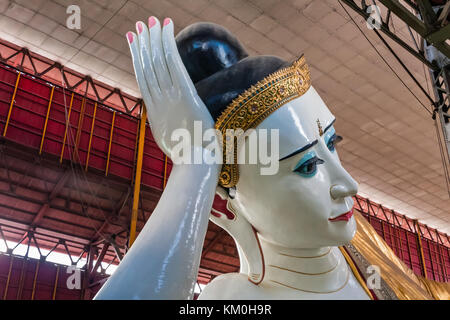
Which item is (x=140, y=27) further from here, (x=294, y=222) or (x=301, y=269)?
(x=301, y=269)

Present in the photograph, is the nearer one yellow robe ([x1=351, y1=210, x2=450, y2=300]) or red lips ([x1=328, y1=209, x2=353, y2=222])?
red lips ([x1=328, y1=209, x2=353, y2=222])

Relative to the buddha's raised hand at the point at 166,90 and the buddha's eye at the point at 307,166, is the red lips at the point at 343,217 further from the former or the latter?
the buddha's raised hand at the point at 166,90

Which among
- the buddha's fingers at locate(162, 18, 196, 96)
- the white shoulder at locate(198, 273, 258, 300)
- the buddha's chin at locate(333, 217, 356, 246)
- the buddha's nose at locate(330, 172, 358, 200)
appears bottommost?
the white shoulder at locate(198, 273, 258, 300)

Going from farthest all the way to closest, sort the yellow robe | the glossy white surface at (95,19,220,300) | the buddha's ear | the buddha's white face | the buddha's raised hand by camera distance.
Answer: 1. the yellow robe
2. the buddha's ear
3. the buddha's white face
4. the buddha's raised hand
5. the glossy white surface at (95,19,220,300)

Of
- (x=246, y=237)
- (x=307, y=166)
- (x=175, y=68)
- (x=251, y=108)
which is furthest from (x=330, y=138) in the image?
(x=175, y=68)

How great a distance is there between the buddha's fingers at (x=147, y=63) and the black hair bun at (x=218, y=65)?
0.58ft

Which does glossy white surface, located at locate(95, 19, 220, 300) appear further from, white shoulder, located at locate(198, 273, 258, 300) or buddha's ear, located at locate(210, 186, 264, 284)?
white shoulder, located at locate(198, 273, 258, 300)

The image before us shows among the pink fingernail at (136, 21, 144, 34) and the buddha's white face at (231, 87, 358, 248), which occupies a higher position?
the pink fingernail at (136, 21, 144, 34)

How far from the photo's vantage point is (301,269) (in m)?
1.71

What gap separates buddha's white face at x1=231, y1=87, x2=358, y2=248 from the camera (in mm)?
1527

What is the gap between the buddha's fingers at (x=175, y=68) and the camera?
144 centimetres

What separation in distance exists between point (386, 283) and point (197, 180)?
101 centimetres

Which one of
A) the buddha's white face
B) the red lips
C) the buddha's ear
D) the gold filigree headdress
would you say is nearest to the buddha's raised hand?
the gold filigree headdress
